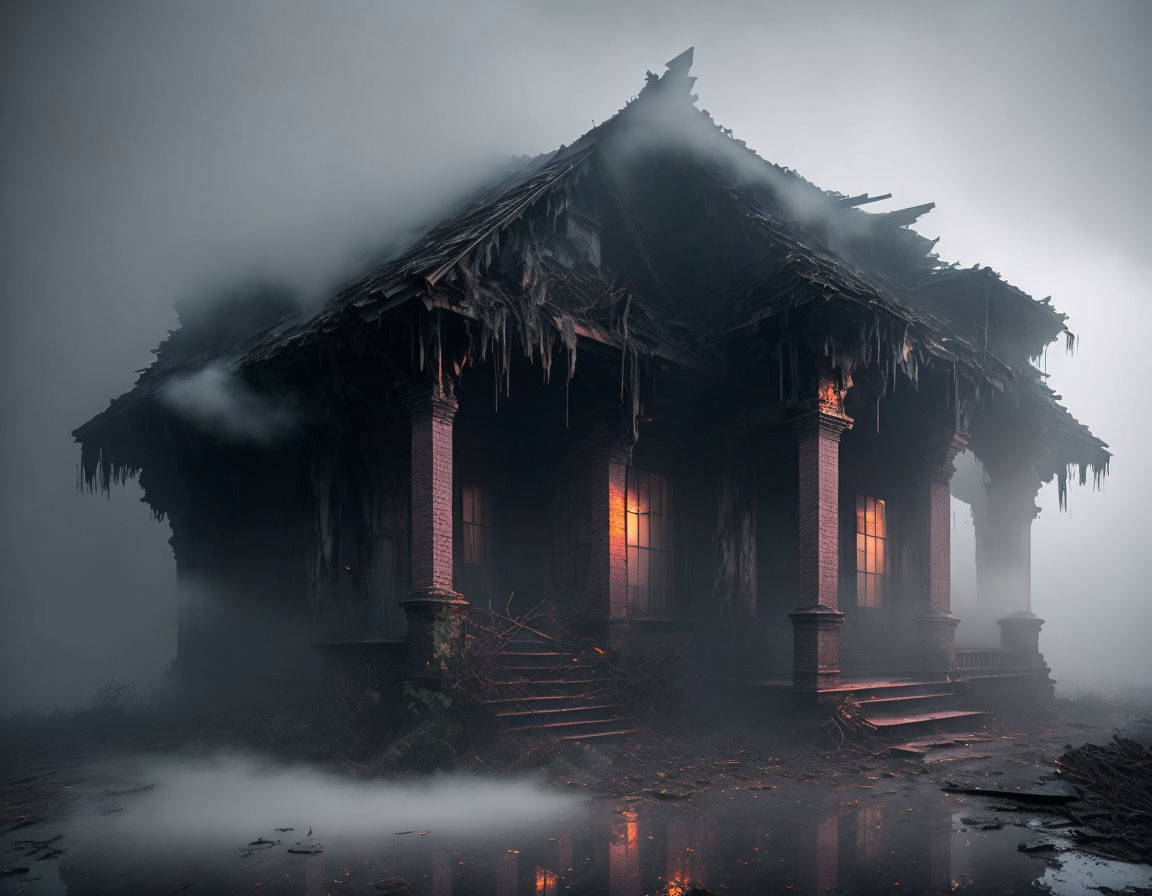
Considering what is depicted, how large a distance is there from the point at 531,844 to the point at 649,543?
7.34m

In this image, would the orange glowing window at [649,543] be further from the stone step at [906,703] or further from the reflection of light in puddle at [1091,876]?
the reflection of light in puddle at [1091,876]

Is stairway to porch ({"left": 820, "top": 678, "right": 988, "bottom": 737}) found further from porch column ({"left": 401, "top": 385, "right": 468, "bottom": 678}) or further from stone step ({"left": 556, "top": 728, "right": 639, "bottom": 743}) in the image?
porch column ({"left": 401, "top": 385, "right": 468, "bottom": 678})

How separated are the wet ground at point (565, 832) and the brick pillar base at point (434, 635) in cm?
136

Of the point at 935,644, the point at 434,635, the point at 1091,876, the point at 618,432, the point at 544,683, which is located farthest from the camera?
the point at 935,644

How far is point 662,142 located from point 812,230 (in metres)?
3.54

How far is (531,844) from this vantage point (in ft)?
20.1

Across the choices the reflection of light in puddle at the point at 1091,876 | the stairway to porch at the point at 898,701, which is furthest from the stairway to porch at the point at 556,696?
the reflection of light in puddle at the point at 1091,876

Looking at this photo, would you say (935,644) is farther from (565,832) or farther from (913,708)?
(565,832)

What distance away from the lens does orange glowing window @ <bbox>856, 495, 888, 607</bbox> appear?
15094 mm

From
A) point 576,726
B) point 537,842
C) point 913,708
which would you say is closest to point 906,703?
point 913,708

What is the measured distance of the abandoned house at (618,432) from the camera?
10180 mm

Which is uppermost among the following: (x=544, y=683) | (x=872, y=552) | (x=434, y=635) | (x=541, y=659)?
(x=872, y=552)

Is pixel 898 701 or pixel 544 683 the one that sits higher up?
pixel 544 683

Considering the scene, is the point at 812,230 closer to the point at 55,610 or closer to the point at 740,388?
the point at 740,388
